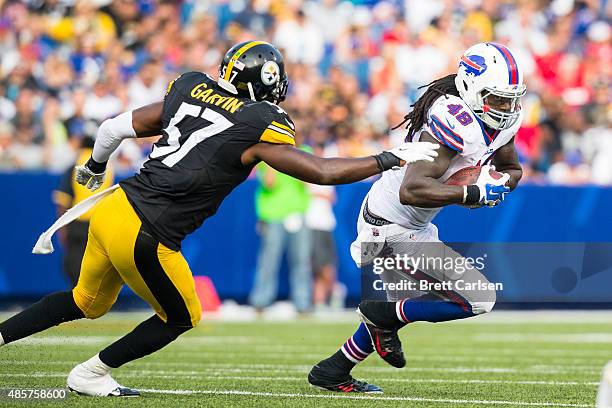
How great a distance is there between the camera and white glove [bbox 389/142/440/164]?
16.5 feet

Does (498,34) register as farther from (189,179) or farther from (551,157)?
(189,179)

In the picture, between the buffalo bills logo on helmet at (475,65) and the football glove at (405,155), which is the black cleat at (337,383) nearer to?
the football glove at (405,155)

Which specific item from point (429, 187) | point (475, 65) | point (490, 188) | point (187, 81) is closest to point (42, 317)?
point (187, 81)

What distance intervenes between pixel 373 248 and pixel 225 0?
8.89 metres

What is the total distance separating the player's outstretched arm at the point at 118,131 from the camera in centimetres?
556

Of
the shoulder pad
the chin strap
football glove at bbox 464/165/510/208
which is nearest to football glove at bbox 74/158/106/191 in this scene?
the shoulder pad

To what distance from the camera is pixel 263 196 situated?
466 inches

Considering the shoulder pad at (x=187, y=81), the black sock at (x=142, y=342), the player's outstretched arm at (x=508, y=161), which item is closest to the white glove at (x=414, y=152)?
the player's outstretched arm at (x=508, y=161)

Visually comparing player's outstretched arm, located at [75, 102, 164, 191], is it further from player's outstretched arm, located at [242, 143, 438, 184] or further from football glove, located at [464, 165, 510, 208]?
football glove, located at [464, 165, 510, 208]

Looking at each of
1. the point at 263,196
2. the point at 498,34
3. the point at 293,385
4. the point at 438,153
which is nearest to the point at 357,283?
the point at 263,196

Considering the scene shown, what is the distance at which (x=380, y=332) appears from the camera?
5945 mm

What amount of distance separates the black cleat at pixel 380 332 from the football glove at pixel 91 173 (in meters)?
1.50

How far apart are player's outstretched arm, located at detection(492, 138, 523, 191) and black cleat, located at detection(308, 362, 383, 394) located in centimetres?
131

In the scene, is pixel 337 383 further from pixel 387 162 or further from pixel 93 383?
pixel 387 162
